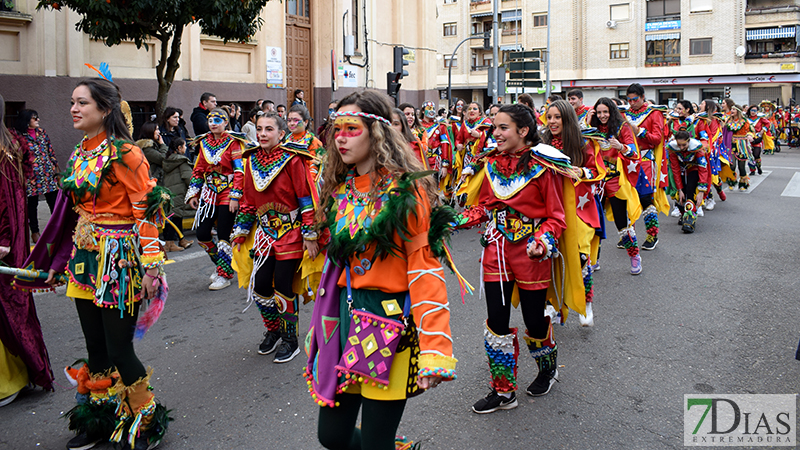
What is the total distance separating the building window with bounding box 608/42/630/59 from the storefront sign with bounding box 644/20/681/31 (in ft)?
6.23

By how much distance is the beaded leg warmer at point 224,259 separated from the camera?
281 inches

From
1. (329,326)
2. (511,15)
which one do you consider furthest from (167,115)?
(511,15)

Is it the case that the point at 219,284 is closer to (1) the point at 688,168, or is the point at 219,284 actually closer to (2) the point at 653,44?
(1) the point at 688,168

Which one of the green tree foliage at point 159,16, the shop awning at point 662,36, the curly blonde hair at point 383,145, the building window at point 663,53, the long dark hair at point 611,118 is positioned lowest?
the curly blonde hair at point 383,145

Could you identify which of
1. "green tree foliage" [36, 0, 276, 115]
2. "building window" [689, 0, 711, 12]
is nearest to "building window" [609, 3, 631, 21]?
"building window" [689, 0, 711, 12]

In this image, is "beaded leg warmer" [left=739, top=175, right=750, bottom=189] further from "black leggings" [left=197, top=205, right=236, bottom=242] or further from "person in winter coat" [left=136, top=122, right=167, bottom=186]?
"black leggings" [left=197, top=205, right=236, bottom=242]

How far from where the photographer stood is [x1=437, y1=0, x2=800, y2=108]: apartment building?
4634 cm

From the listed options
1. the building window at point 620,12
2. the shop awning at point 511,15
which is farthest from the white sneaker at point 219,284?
the shop awning at point 511,15

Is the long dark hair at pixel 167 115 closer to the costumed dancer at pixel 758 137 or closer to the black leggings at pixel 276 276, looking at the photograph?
the black leggings at pixel 276 276

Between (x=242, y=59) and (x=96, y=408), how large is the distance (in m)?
16.0

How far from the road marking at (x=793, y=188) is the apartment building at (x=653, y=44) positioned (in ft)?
83.3

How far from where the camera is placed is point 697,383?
480 cm

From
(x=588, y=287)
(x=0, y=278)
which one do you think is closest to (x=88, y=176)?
(x=0, y=278)

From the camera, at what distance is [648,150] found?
29.8 feet
